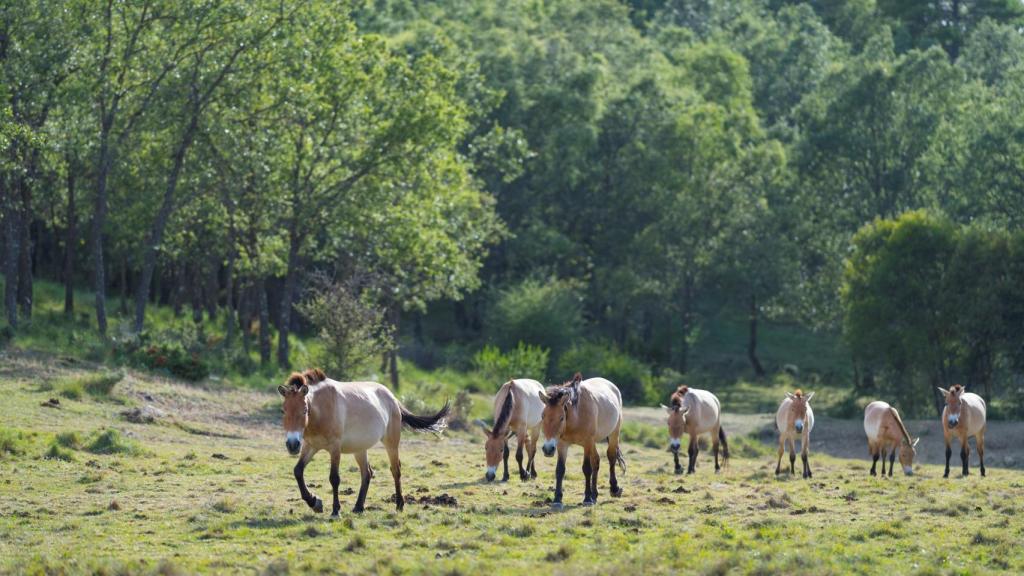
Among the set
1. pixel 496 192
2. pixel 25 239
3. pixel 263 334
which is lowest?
pixel 263 334

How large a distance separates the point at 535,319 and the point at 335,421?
1496 inches

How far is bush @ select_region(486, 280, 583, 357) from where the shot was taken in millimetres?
55469

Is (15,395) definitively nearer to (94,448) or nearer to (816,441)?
(94,448)

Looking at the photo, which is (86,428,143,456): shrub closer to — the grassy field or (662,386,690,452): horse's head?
the grassy field

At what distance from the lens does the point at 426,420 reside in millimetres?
19438

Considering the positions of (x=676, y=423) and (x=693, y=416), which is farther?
(x=693, y=416)

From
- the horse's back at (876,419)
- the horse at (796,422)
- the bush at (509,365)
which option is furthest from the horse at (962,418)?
the bush at (509,365)

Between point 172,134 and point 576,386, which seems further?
point 172,134

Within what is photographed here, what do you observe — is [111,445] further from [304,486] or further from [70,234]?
[70,234]

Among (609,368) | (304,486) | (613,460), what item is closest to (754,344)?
(609,368)

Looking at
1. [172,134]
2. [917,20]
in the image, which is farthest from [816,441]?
[917,20]

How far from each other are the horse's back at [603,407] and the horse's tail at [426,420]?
2267 millimetres

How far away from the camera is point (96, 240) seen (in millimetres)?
37781

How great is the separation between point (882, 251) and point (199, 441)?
2920cm
